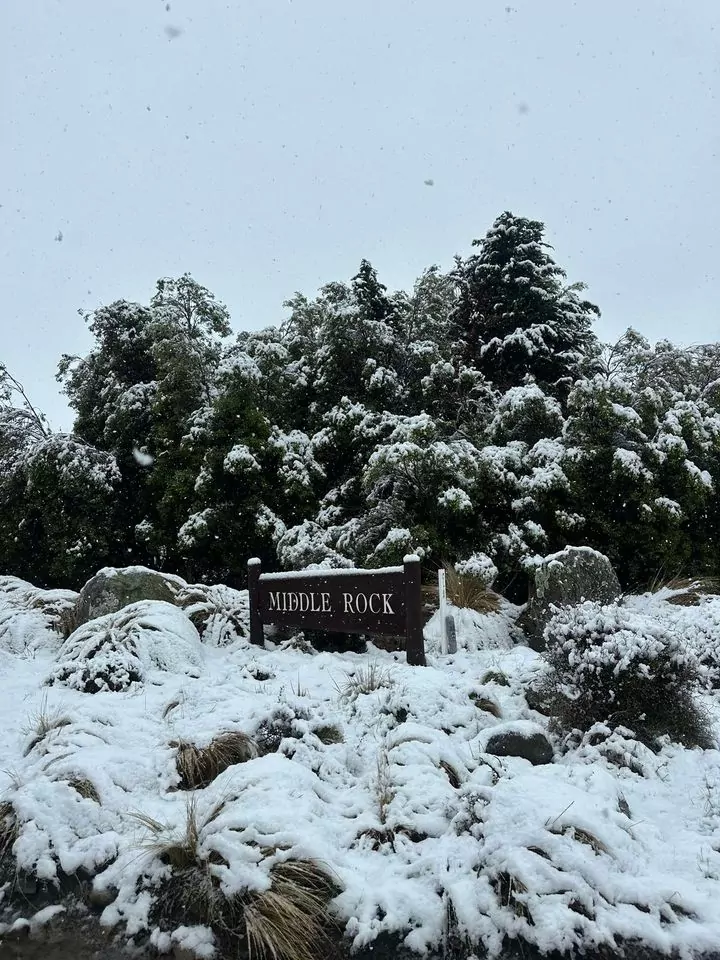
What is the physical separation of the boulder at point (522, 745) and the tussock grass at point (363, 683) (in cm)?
105

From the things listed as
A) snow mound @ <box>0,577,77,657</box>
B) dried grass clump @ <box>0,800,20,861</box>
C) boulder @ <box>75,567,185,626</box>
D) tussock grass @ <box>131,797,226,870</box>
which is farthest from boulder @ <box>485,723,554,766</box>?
snow mound @ <box>0,577,77,657</box>

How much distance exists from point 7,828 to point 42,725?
1028 millimetres

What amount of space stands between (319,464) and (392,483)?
2.37m

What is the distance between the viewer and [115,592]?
6855mm

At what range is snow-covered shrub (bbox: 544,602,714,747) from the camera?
161 inches

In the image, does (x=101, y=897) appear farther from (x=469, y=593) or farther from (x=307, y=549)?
(x=307, y=549)

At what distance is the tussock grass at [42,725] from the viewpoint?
3.97 meters

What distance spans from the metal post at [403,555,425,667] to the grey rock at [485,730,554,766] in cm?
150

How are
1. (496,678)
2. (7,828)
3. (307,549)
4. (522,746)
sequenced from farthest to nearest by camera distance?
(307,549) < (496,678) < (522,746) < (7,828)

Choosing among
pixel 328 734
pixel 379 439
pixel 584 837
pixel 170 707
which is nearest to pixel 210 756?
pixel 328 734

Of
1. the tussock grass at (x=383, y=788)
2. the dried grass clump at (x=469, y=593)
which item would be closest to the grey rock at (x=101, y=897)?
the tussock grass at (x=383, y=788)

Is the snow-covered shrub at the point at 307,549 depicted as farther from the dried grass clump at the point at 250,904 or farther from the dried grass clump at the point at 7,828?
the dried grass clump at the point at 250,904

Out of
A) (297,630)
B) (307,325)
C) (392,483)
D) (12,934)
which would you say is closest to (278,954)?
(12,934)

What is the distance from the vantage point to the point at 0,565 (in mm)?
11398
